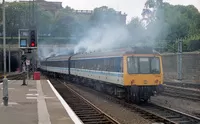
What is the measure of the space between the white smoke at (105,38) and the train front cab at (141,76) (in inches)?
586

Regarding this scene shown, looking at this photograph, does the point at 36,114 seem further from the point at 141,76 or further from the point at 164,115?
the point at 141,76

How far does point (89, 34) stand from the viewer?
160ft

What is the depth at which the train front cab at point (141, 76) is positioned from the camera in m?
18.9

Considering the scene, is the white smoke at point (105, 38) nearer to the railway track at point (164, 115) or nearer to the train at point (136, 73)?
the train at point (136, 73)

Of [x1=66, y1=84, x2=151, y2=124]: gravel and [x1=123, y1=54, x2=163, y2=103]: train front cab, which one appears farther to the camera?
[x1=123, y1=54, x2=163, y2=103]: train front cab

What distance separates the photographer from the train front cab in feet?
62.1

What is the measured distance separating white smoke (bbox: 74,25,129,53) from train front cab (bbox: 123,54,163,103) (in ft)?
48.9

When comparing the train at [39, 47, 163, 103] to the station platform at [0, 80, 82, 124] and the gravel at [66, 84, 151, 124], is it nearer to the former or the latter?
the gravel at [66, 84, 151, 124]

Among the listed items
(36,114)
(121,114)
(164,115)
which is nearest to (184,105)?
(164,115)

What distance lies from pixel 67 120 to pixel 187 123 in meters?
4.09

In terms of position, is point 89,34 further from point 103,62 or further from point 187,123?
point 187,123

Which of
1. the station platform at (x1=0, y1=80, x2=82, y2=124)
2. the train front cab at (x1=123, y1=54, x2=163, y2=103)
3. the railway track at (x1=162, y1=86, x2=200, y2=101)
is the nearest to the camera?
the station platform at (x1=0, y1=80, x2=82, y2=124)

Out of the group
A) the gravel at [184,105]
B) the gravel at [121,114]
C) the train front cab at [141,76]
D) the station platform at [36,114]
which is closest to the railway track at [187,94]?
the gravel at [184,105]

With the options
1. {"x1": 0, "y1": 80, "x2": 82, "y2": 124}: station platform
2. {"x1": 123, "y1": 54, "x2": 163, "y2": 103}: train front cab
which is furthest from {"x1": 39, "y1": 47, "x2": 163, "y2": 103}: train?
{"x1": 0, "y1": 80, "x2": 82, "y2": 124}: station platform
